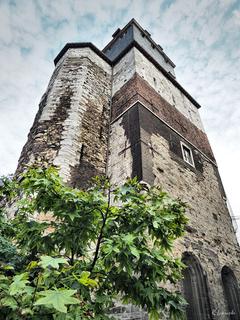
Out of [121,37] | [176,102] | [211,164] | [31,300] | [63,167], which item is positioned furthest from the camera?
[121,37]

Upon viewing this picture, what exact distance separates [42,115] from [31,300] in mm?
7351

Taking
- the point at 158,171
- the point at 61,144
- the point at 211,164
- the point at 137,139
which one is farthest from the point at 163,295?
the point at 211,164

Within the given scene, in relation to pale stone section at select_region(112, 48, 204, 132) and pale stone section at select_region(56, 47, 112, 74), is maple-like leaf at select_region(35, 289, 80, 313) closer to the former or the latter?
pale stone section at select_region(112, 48, 204, 132)

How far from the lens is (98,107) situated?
9602 mm

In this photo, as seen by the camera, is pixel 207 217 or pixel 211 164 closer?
pixel 207 217

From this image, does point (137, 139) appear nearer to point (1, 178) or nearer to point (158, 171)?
point (158, 171)

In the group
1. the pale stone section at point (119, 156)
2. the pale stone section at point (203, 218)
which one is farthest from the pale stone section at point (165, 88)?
the pale stone section at point (203, 218)

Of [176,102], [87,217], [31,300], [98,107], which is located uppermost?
[176,102]

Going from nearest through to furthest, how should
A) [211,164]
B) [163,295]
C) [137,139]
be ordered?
[163,295], [137,139], [211,164]

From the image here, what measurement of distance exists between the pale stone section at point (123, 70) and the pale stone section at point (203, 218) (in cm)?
381

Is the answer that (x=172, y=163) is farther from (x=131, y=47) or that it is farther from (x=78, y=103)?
(x=131, y=47)

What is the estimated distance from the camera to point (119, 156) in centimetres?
774

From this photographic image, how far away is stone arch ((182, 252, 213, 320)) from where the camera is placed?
5758 millimetres

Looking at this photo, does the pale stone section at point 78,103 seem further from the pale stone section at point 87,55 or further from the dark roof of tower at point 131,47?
the dark roof of tower at point 131,47
